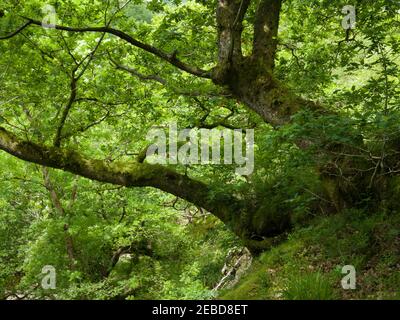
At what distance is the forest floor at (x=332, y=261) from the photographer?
181 inches

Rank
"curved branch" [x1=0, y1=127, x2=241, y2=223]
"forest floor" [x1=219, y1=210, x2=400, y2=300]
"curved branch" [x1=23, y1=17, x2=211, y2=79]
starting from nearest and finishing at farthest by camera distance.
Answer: "forest floor" [x1=219, y1=210, x2=400, y2=300]
"curved branch" [x1=23, y1=17, x2=211, y2=79]
"curved branch" [x1=0, y1=127, x2=241, y2=223]

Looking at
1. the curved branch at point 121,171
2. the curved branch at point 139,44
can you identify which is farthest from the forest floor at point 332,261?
the curved branch at point 139,44

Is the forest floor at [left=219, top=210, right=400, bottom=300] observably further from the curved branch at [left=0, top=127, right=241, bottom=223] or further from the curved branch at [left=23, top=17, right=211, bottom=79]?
the curved branch at [left=23, top=17, right=211, bottom=79]

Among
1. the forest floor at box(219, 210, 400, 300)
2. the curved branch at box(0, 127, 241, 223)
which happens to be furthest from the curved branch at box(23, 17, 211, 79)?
the forest floor at box(219, 210, 400, 300)

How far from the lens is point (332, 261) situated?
5336 millimetres

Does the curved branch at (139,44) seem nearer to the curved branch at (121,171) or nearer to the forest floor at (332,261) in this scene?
the curved branch at (121,171)

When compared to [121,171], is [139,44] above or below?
above

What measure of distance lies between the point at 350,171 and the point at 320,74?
67.6 inches

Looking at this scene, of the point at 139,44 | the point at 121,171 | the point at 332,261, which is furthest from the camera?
the point at 121,171

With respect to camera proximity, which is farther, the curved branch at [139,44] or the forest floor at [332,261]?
A: the curved branch at [139,44]

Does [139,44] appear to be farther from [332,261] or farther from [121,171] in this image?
[332,261]

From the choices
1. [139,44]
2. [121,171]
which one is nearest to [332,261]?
[121,171]

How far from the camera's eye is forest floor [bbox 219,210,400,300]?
4609 millimetres

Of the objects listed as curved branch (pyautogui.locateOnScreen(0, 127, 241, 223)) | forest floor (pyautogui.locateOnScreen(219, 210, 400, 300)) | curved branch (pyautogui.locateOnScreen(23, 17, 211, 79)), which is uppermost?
curved branch (pyautogui.locateOnScreen(23, 17, 211, 79))
